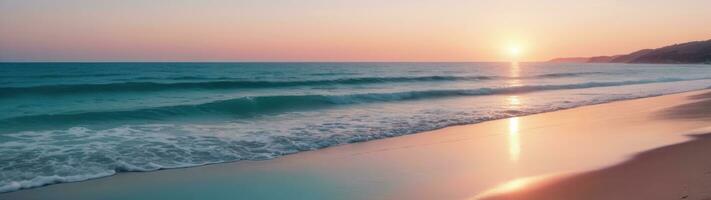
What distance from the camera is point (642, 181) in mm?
6812

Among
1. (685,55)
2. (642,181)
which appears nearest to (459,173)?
(642,181)

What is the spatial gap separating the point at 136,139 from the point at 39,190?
4.21 m

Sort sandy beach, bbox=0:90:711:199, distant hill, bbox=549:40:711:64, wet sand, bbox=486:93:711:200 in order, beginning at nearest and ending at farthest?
wet sand, bbox=486:93:711:200 < sandy beach, bbox=0:90:711:199 < distant hill, bbox=549:40:711:64

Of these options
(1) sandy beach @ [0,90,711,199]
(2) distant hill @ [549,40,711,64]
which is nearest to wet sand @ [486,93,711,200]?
(1) sandy beach @ [0,90,711,199]

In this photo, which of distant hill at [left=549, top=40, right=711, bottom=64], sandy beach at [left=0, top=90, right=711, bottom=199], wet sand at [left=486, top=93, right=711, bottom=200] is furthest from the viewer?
distant hill at [left=549, top=40, right=711, bottom=64]

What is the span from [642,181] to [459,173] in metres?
2.25

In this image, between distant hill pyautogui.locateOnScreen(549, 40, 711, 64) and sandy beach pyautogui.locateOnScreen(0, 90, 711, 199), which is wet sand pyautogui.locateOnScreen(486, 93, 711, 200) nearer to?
sandy beach pyautogui.locateOnScreen(0, 90, 711, 199)

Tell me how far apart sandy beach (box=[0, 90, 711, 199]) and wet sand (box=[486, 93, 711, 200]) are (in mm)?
11

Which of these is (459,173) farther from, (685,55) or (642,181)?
(685,55)

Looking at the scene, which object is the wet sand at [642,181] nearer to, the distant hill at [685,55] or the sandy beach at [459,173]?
the sandy beach at [459,173]

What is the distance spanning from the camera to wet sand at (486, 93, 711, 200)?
6.10 meters

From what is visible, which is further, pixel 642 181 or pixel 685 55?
pixel 685 55

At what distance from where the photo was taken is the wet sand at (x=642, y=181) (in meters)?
6.10

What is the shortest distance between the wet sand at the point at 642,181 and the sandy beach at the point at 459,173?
0.01 m
